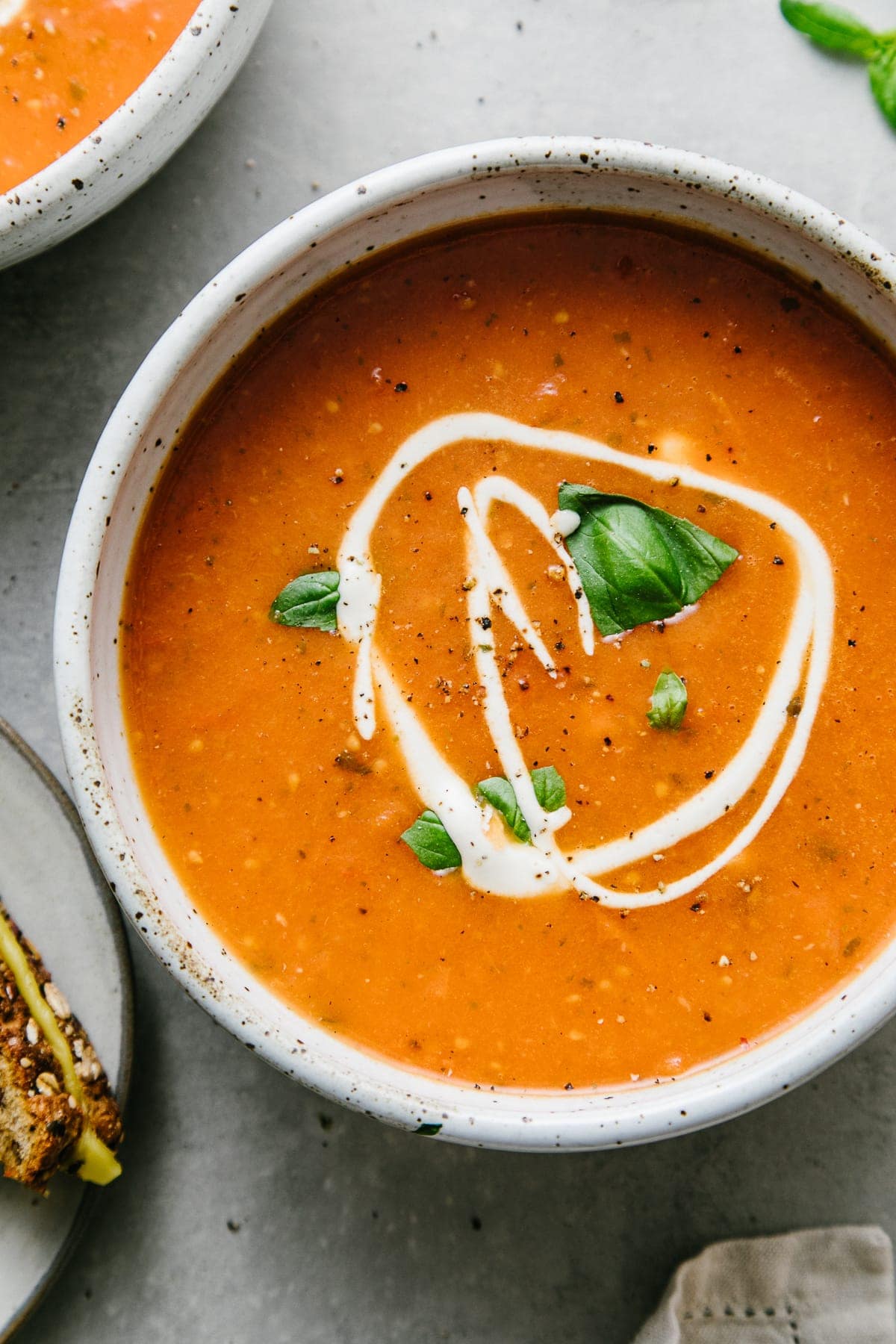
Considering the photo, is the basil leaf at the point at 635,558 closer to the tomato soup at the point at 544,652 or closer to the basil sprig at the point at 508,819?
the tomato soup at the point at 544,652

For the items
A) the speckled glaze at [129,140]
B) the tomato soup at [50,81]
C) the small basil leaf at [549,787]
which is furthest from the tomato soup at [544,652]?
the tomato soup at [50,81]

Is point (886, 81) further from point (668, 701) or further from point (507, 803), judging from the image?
point (507, 803)

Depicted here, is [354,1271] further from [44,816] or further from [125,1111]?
[44,816]

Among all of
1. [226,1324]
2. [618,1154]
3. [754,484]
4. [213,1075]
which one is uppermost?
[754,484]

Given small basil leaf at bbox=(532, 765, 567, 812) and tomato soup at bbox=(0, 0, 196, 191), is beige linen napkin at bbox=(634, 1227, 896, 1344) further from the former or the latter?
tomato soup at bbox=(0, 0, 196, 191)

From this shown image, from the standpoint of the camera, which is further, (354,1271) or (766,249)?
(354,1271)

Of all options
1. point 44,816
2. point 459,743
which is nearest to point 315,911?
point 459,743

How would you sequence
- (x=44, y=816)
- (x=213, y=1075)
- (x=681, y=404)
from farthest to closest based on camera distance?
1. (x=213, y=1075)
2. (x=44, y=816)
3. (x=681, y=404)
